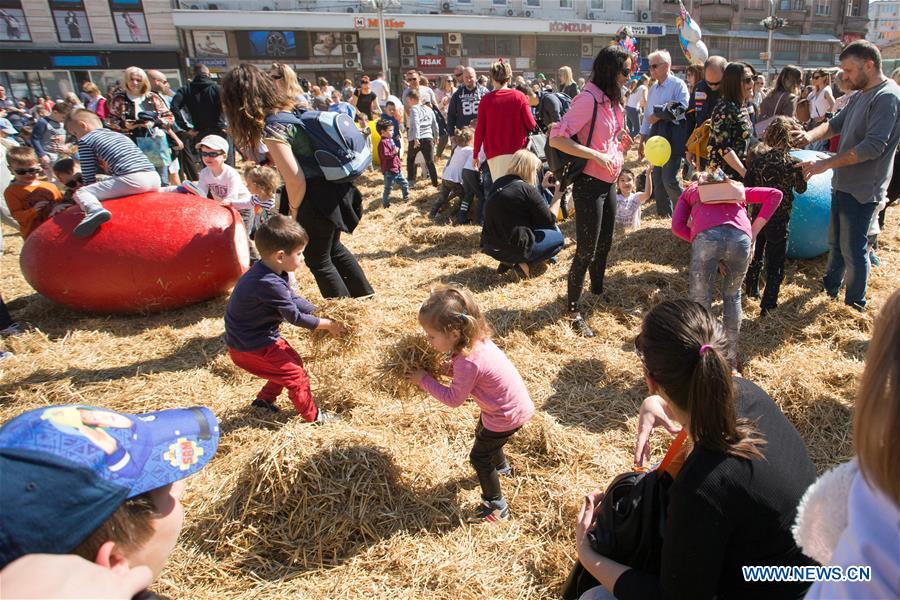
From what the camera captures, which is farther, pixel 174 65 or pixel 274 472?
pixel 174 65

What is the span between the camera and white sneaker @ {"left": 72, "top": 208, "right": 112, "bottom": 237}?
501 cm

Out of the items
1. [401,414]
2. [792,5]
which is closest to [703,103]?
[401,414]

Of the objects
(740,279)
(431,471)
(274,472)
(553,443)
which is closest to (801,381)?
(740,279)

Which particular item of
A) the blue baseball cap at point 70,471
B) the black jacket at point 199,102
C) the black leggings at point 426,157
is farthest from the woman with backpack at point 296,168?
the black leggings at point 426,157

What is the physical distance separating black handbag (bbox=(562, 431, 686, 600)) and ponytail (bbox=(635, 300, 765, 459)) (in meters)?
0.32

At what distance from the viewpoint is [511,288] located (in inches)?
235

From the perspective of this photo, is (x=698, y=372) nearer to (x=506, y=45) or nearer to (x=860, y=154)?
(x=860, y=154)

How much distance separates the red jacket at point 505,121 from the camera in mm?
6598

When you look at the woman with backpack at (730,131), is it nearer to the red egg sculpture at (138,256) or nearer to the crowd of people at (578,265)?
the crowd of people at (578,265)

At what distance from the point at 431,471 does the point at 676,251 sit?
15.2 feet

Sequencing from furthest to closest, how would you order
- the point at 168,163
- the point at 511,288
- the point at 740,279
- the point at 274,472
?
the point at 168,163
the point at 511,288
the point at 740,279
the point at 274,472

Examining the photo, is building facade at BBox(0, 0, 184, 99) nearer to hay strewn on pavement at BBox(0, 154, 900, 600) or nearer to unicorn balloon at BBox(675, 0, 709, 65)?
unicorn balloon at BBox(675, 0, 709, 65)

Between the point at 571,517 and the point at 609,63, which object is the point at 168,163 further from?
the point at 571,517

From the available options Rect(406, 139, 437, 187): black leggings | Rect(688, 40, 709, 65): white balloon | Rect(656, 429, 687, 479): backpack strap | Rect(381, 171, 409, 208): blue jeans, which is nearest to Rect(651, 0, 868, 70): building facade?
Rect(688, 40, 709, 65): white balloon
